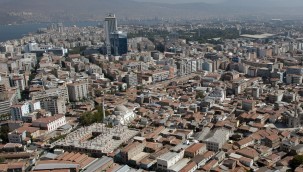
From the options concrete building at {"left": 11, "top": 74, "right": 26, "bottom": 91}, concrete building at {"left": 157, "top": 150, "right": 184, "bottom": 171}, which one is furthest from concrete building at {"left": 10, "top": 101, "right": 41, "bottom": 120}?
concrete building at {"left": 157, "top": 150, "right": 184, "bottom": 171}

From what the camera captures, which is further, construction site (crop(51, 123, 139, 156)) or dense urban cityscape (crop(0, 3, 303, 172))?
construction site (crop(51, 123, 139, 156))

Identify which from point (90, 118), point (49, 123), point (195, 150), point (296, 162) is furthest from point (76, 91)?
point (296, 162)

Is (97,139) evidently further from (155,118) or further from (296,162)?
(296,162)

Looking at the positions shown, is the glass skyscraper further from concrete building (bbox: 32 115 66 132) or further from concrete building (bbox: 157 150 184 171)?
concrete building (bbox: 157 150 184 171)

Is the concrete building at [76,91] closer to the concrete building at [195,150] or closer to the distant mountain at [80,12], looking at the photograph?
the concrete building at [195,150]

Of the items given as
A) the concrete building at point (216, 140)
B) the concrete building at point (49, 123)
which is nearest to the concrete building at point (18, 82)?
the concrete building at point (49, 123)

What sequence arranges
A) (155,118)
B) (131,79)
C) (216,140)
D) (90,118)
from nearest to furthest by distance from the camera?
(216,140) < (155,118) < (90,118) < (131,79)

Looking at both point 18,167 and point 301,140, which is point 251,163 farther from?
point 18,167
